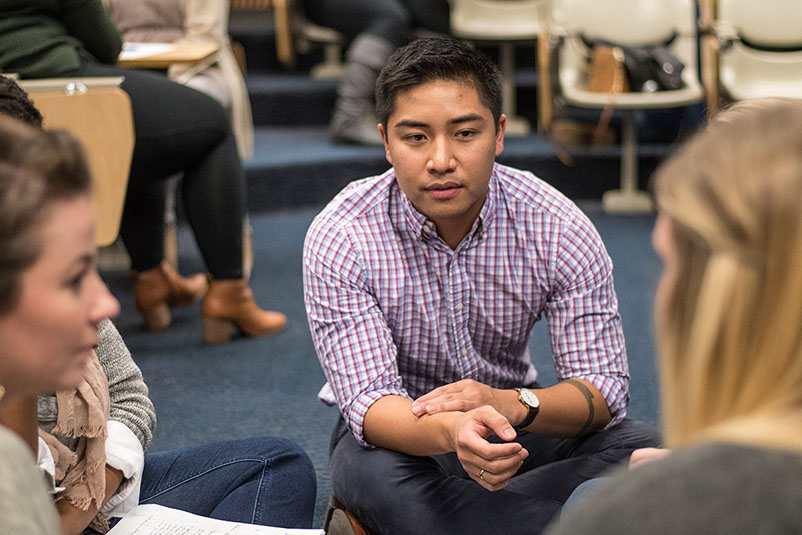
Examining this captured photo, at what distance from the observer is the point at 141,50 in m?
2.90

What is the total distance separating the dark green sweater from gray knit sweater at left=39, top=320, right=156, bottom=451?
1.01 metres

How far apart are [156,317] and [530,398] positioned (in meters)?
1.64

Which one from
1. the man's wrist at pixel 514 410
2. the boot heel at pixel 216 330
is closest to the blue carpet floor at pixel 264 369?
the boot heel at pixel 216 330

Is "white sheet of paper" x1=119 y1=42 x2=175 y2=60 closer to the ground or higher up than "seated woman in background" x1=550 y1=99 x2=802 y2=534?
closer to the ground

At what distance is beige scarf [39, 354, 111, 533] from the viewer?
1.26 metres

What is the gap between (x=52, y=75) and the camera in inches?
89.5

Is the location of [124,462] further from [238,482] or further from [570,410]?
[570,410]

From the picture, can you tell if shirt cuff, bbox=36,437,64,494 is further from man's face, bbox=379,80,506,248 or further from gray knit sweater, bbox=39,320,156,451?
man's face, bbox=379,80,506,248

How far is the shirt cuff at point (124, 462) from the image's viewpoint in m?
1.36

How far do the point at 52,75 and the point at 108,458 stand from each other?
1.22m

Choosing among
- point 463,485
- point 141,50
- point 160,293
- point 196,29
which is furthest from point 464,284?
point 196,29

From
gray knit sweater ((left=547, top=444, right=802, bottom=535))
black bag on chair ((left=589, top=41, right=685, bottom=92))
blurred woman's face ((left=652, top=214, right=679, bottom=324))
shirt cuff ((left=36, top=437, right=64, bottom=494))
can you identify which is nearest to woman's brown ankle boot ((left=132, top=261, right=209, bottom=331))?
shirt cuff ((left=36, top=437, right=64, bottom=494))

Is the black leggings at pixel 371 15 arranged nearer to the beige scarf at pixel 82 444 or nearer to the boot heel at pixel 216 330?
the boot heel at pixel 216 330

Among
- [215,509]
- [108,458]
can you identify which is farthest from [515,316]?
[108,458]
